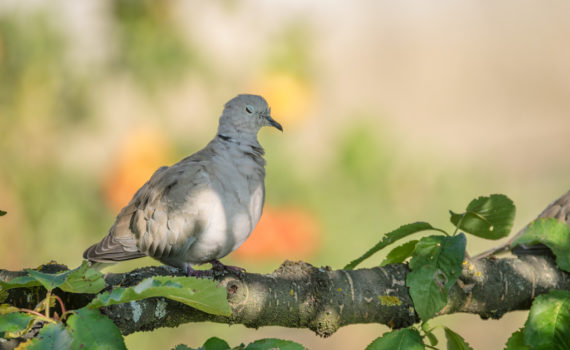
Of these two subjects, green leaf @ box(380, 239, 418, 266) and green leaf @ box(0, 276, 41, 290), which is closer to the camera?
green leaf @ box(0, 276, 41, 290)

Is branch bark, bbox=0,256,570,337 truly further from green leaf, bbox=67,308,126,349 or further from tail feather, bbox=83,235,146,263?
tail feather, bbox=83,235,146,263

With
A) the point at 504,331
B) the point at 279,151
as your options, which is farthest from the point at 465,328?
the point at 279,151

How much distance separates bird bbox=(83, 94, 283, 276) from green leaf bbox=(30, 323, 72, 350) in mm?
878

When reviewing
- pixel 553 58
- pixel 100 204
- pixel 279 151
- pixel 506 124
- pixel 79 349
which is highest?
pixel 553 58

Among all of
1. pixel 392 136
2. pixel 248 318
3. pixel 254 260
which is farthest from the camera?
pixel 392 136

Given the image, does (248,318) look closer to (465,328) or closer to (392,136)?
(465,328)

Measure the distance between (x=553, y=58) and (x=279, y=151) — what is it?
613 centimetres

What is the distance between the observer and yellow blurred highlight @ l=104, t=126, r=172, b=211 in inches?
144

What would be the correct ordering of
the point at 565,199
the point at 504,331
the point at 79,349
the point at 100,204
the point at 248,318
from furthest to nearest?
1. the point at 504,331
2. the point at 100,204
3. the point at 565,199
4. the point at 248,318
5. the point at 79,349

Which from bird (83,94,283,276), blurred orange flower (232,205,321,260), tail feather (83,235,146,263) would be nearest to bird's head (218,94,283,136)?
bird (83,94,283,276)

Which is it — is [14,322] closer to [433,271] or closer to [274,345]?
[274,345]

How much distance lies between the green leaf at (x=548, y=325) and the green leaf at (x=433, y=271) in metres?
0.19

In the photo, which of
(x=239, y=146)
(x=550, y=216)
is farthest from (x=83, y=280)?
(x=550, y=216)

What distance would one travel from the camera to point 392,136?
5289mm
